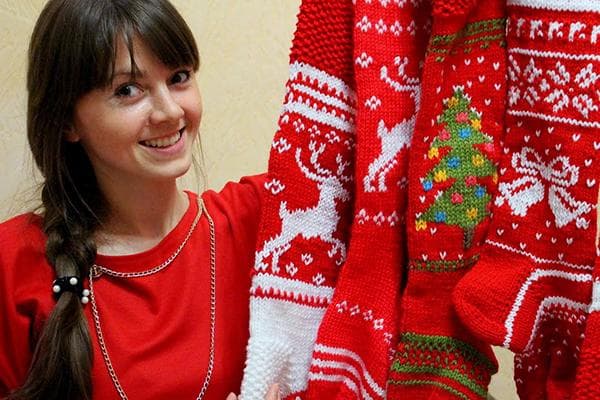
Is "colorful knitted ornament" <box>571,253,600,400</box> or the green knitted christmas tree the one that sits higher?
the green knitted christmas tree

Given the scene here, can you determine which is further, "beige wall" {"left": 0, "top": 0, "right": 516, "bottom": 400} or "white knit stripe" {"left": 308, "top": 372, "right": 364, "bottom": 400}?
"beige wall" {"left": 0, "top": 0, "right": 516, "bottom": 400}

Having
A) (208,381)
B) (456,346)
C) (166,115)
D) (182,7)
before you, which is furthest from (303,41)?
(182,7)

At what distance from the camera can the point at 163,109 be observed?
2.86 feet

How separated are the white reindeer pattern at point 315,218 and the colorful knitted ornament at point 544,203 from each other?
163mm

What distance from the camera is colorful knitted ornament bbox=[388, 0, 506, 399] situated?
667 mm

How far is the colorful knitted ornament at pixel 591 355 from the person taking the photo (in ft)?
1.97

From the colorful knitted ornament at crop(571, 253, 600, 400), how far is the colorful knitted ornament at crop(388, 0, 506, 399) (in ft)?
0.35

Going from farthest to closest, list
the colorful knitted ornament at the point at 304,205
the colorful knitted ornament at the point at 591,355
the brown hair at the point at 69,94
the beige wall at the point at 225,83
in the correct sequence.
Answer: the beige wall at the point at 225,83 → the brown hair at the point at 69,94 → the colorful knitted ornament at the point at 304,205 → the colorful knitted ornament at the point at 591,355

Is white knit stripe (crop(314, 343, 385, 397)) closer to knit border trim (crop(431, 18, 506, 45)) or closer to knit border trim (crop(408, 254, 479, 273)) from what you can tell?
knit border trim (crop(408, 254, 479, 273))

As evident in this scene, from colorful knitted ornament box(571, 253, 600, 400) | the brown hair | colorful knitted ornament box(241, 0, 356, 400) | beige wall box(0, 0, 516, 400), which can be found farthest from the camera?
beige wall box(0, 0, 516, 400)

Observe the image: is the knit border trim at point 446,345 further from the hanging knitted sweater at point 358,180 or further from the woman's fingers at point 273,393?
the woman's fingers at point 273,393

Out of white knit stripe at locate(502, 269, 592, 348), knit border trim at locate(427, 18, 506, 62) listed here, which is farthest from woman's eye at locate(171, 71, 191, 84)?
white knit stripe at locate(502, 269, 592, 348)

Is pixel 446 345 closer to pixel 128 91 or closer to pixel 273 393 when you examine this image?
pixel 273 393

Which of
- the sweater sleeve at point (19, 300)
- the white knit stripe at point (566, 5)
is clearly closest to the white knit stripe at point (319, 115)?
the white knit stripe at point (566, 5)
